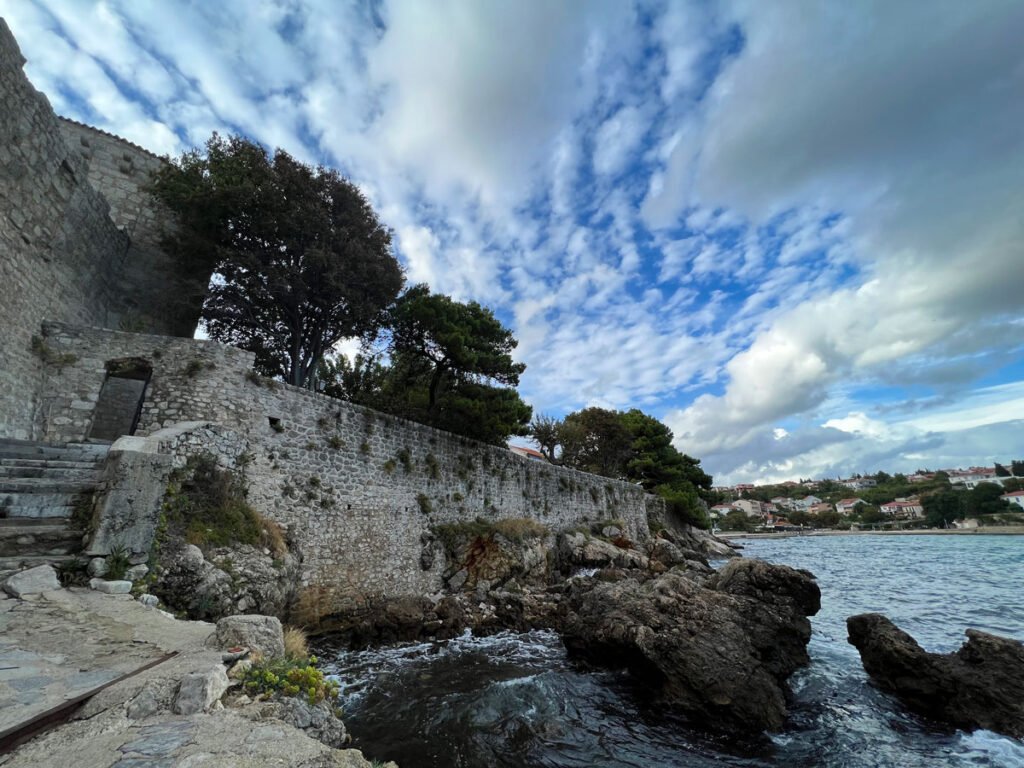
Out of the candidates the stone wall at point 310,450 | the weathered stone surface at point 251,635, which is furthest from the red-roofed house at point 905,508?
the weathered stone surface at point 251,635

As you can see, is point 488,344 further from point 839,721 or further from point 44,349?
point 839,721

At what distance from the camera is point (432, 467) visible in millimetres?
13000

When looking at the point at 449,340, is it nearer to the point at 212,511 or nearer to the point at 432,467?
the point at 432,467

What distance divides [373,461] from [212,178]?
8418 millimetres

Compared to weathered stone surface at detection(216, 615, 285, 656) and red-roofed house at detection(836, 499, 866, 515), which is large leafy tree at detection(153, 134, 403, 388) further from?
red-roofed house at detection(836, 499, 866, 515)

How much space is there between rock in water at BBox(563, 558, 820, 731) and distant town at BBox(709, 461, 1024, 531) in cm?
3276

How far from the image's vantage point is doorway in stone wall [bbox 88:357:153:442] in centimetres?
857

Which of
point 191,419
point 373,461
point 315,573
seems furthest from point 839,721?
point 191,419

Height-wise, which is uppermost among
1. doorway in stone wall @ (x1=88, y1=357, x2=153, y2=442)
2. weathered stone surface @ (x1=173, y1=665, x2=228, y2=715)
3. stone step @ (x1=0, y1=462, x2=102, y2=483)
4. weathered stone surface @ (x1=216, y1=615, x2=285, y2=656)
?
doorway in stone wall @ (x1=88, y1=357, x2=153, y2=442)

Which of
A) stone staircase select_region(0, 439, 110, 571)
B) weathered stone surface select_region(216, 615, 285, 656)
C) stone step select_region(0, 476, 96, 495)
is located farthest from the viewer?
stone step select_region(0, 476, 96, 495)

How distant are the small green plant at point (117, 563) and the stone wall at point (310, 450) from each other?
104 inches

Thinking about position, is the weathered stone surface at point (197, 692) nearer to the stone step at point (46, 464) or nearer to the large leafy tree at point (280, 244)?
the stone step at point (46, 464)

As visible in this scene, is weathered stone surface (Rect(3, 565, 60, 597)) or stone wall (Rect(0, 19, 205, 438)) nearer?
weathered stone surface (Rect(3, 565, 60, 597))

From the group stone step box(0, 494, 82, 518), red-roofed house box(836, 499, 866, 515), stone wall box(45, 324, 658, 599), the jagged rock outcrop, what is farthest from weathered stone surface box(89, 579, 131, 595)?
red-roofed house box(836, 499, 866, 515)
